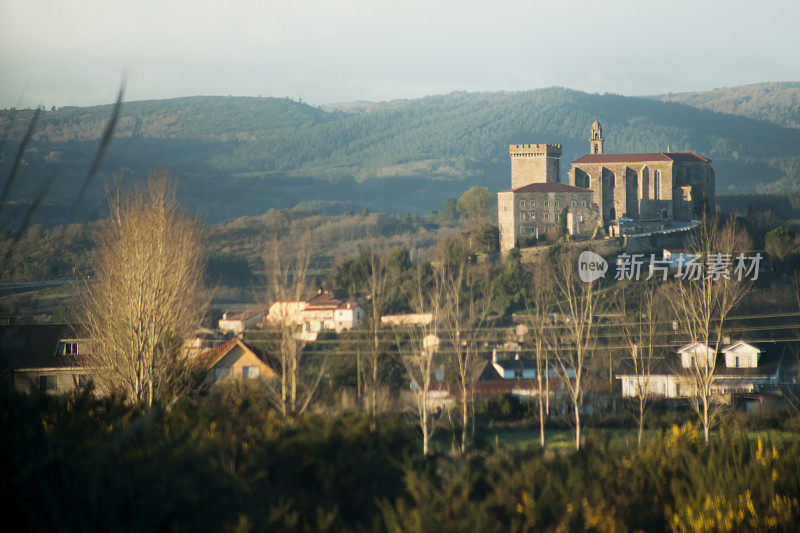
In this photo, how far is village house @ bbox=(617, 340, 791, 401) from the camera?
31.0m

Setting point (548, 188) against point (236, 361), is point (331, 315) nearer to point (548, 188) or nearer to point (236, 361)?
point (548, 188)

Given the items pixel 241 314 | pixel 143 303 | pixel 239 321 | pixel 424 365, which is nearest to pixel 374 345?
pixel 424 365

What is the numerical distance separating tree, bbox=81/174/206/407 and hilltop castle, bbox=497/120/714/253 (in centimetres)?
3799

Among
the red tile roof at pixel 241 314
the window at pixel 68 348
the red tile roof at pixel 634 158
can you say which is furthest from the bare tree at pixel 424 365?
the red tile roof at pixel 634 158

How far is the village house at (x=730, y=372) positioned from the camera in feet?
102

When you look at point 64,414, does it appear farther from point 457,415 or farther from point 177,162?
point 177,162

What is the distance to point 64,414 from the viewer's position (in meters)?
11.6

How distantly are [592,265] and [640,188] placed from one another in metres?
15.0

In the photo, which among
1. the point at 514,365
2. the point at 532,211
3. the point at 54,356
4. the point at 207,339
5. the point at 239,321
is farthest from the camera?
the point at 532,211

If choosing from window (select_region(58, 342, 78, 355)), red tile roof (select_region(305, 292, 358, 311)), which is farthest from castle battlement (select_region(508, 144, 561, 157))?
window (select_region(58, 342, 78, 355))

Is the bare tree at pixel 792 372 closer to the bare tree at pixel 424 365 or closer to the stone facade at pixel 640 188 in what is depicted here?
the bare tree at pixel 424 365

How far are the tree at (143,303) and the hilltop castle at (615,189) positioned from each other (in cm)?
3799

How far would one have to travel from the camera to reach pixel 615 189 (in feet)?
206

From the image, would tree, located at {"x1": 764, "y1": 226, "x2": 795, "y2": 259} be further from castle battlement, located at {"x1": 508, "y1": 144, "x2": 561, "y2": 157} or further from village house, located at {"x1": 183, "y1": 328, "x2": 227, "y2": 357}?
village house, located at {"x1": 183, "y1": 328, "x2": 227, "y2": 357}
